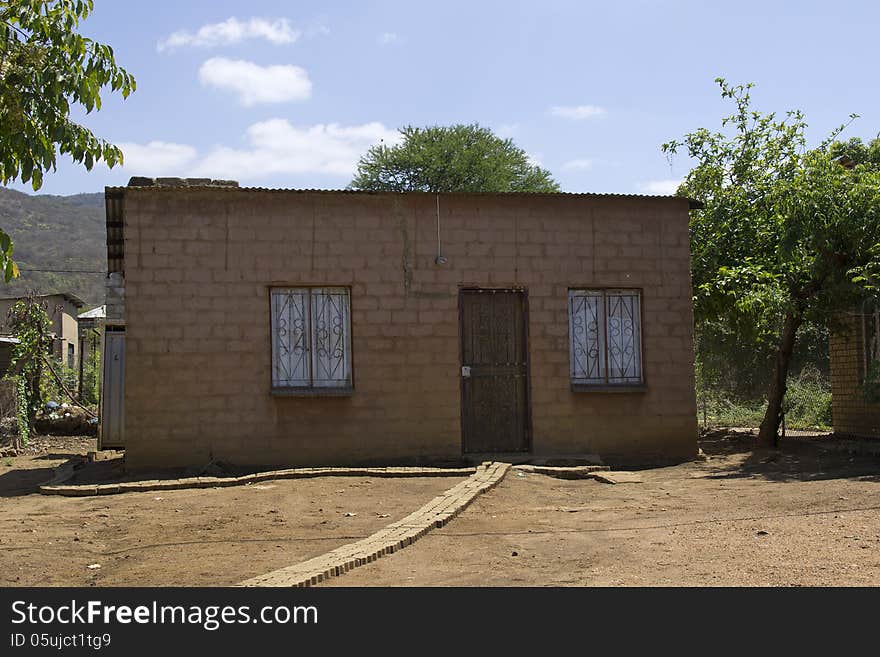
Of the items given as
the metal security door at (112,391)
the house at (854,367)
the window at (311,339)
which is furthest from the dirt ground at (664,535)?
the metal security door at (112,391)

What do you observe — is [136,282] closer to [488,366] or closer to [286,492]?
[286,492]

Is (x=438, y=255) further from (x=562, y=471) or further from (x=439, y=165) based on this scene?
(x=439, y=165)

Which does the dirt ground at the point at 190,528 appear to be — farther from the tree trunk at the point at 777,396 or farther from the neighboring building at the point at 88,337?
the neighboring building at the point at 88,337

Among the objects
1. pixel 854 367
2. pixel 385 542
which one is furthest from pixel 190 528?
pixel 854 367

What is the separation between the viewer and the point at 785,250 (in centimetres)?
1332

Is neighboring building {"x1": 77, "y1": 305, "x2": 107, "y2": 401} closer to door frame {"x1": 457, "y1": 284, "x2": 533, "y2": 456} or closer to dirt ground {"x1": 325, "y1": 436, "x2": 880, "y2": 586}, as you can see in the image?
door frame {"x1": 457, "y1": 284, "x2": 533, "y2": 456}

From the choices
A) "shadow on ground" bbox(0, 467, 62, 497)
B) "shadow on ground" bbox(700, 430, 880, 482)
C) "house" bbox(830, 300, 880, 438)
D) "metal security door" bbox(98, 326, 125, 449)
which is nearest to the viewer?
"shadow on ground" bbox(700, 430, 880, 482)

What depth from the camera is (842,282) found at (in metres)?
13.6

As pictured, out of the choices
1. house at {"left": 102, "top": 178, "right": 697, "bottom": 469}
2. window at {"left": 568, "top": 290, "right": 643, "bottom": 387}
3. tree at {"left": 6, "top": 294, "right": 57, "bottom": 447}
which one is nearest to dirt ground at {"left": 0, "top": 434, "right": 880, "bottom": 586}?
house at {"left": 102, "top": 178, "right": 697, "bottom": 469}

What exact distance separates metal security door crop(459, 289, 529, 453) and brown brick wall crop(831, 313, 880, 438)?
5284 mm

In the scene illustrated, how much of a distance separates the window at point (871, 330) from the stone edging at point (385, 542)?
6329mm

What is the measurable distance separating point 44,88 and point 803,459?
11097 millimetres

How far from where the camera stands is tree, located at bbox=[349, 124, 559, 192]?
1544 inches
